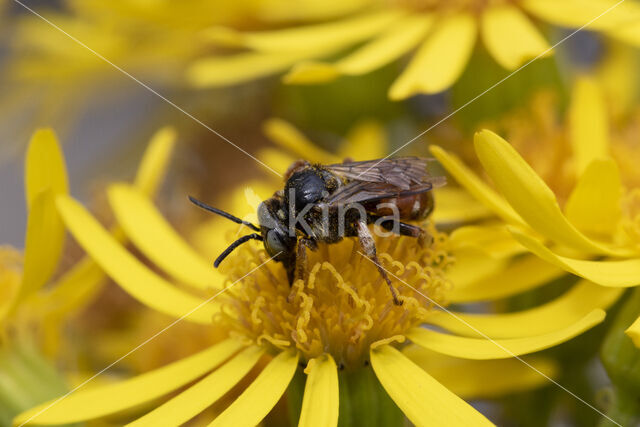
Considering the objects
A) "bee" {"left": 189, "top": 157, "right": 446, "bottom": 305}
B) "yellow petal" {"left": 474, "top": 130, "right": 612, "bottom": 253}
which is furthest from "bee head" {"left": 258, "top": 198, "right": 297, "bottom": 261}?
"yellow petal" {"left": 474, "top": 130, "right": 612, "bottom": 253}

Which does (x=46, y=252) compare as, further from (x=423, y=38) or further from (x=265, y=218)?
(x=423, y=38)

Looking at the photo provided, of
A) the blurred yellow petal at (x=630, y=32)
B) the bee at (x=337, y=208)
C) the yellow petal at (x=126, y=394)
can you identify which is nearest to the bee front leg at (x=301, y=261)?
the bee at (x=337, y=208)

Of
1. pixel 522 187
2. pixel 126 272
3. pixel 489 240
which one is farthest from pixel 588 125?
pixel 126 272

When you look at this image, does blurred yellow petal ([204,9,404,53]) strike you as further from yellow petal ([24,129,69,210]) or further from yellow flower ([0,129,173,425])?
yellow petal ([24,129,69,210])

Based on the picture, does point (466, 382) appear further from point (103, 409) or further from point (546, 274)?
point (103, 409)

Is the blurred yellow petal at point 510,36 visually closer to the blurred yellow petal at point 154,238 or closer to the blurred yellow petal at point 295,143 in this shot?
the blurred yellow petal at point 295,143
